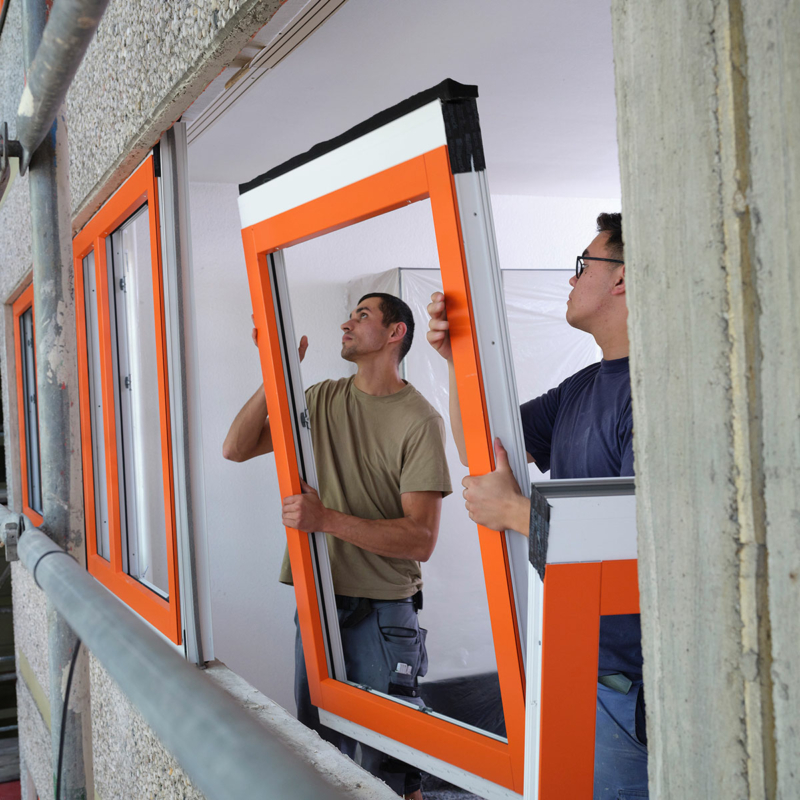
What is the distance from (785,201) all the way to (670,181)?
7cm

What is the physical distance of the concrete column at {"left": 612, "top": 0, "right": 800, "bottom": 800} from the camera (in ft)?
1.13

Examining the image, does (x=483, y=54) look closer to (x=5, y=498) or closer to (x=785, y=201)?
(x=785, y=201)

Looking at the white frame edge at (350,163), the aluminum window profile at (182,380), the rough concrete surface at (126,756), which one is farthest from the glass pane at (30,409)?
the white frame edge at (350,163)

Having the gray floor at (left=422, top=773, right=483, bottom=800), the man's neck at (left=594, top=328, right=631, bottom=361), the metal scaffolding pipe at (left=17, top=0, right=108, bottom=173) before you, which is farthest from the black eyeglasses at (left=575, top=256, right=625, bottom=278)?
the gray floor at (left=422, top=773, right=483, bottom=800)

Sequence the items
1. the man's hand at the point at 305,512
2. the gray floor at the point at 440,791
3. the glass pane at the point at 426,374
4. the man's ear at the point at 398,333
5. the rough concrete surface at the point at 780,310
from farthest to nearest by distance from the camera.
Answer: the glass pane at the point at 426,374 → the gray floor at the point at 440,791 → the man's ear at the point at 398,333 → the man's hand at the point at 305,512 → the rough concrete surface at the point at 780,310

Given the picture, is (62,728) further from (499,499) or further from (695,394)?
(695,394)

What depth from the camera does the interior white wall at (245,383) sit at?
374 cm

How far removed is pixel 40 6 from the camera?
5.34ft

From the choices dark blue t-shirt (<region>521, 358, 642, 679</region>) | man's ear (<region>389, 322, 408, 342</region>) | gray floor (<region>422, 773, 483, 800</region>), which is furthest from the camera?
gray floor (<region>422, 773, 483, 800</region>)

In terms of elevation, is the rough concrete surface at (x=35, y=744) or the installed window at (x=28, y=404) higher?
the installed window at (x=28, y=404)

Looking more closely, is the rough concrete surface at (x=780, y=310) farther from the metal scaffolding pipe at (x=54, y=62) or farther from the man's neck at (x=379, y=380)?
the man's neck at (x=379, y=380)

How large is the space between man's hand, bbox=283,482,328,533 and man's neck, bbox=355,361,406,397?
0.43 metres

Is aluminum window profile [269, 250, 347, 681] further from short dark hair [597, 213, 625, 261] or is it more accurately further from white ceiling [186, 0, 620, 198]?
short dark hair [597, 213, 625, 261]

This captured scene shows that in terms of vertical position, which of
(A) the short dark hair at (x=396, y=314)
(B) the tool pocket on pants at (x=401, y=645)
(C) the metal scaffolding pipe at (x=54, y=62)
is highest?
(C) the metal scaffolding pipe at (x=54, y=62)
